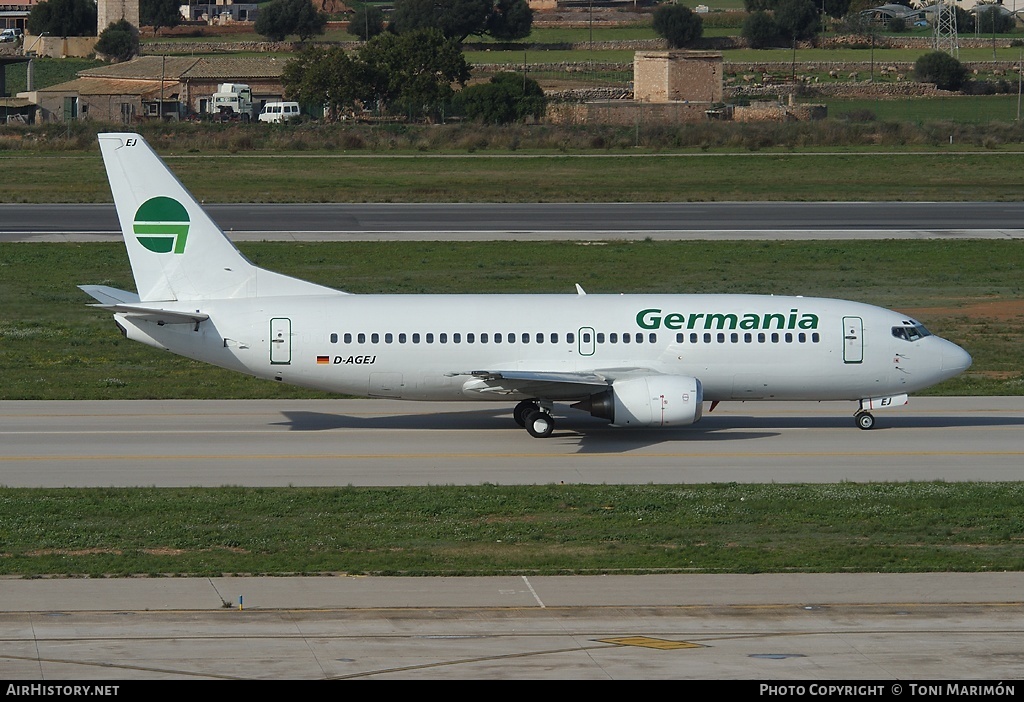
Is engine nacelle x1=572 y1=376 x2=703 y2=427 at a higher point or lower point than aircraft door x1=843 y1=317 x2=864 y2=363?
lower

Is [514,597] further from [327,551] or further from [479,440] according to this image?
[479,440]

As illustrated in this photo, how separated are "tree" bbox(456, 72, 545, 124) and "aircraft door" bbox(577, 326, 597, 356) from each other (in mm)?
101205

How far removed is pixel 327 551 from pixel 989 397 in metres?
22.8

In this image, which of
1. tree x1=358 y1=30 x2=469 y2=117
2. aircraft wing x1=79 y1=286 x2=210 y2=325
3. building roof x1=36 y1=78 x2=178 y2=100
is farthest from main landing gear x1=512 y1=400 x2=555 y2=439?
building roof x1=36 y1=78 x2=178 y2=100

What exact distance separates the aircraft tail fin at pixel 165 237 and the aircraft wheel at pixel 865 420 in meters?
15.0

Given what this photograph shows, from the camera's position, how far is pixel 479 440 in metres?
33.0

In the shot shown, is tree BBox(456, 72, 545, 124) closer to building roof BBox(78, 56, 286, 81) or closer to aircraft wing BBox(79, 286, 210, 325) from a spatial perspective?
building roof BBox(78, 56, 286, 81)

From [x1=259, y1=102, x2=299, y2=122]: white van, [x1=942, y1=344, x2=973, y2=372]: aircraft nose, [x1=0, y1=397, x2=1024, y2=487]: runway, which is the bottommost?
[x1=0, y1=397, x2=1024, y2=487]: runway

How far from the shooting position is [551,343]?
32844mm

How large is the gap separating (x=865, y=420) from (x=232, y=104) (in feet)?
402

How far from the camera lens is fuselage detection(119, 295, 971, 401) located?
3241 centimetres

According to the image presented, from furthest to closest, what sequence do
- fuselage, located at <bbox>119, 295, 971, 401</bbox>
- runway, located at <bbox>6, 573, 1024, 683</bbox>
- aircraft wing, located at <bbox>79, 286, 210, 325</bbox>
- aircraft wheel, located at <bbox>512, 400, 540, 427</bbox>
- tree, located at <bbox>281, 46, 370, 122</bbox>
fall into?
tree, located at <bbox>281, 46, 370, 122</bbox>, aircraft wheel, located at <bbox>512, 400, 540, 427</bbox>, fuselage, located at <bbox>119, 295, 971, 401</bbox>, aircraft wing, located at <bbox>79, 286, 210, 325</bbox>, runway, located at <bbox>6, 573, 1024, 683</bbox>

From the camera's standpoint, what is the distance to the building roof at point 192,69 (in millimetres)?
157375
